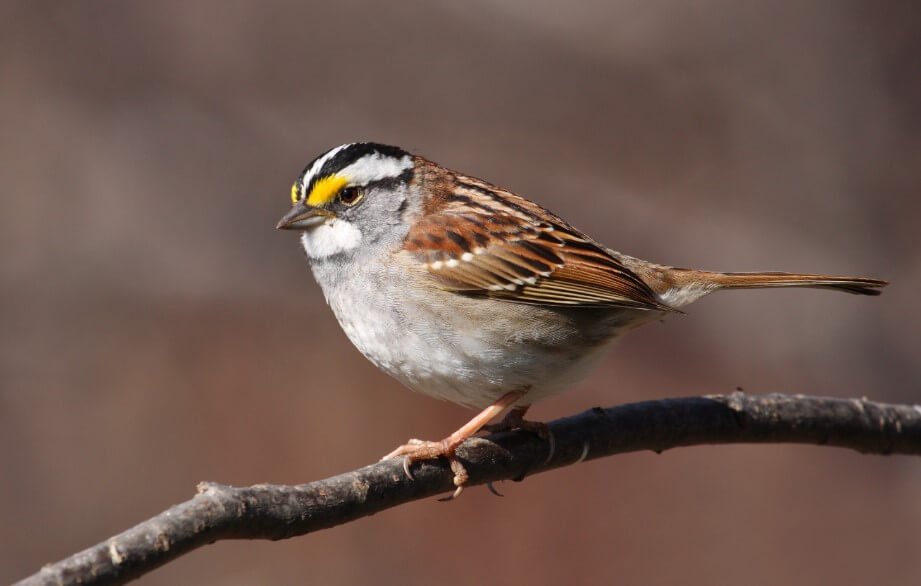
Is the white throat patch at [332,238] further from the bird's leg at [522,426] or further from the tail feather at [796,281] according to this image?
the tail feather at [796,281]

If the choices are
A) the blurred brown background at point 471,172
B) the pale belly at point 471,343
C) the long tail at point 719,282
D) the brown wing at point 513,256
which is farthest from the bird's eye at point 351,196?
the blurred brown background at point 471,172

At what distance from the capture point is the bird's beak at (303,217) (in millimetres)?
3803

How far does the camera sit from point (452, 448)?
11.1 feet

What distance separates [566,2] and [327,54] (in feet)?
5.98

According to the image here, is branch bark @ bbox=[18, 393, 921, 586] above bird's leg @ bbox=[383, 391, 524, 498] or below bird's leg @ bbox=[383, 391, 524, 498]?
below

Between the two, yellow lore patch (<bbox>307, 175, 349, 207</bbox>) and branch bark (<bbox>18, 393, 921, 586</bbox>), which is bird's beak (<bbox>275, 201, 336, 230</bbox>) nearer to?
yellow lore patch (<bbox>307, 175, 349, 207</bbox>)

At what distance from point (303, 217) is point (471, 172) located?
14.1 ft

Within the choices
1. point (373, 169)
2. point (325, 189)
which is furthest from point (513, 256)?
point (325, 189)

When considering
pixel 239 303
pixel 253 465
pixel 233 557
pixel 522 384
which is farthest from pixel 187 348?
pixel 522 384

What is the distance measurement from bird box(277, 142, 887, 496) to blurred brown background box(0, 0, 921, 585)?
2841 millimetres

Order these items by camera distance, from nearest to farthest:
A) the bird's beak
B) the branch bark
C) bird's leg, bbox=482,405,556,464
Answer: the branch bark
bird's leg, bbox=482,405,556,464
the bird's beak

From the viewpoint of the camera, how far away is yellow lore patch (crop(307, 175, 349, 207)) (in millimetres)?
3863

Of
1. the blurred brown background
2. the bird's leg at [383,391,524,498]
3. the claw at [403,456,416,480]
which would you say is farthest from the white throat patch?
the blurred brown background

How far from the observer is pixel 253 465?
6887mm
